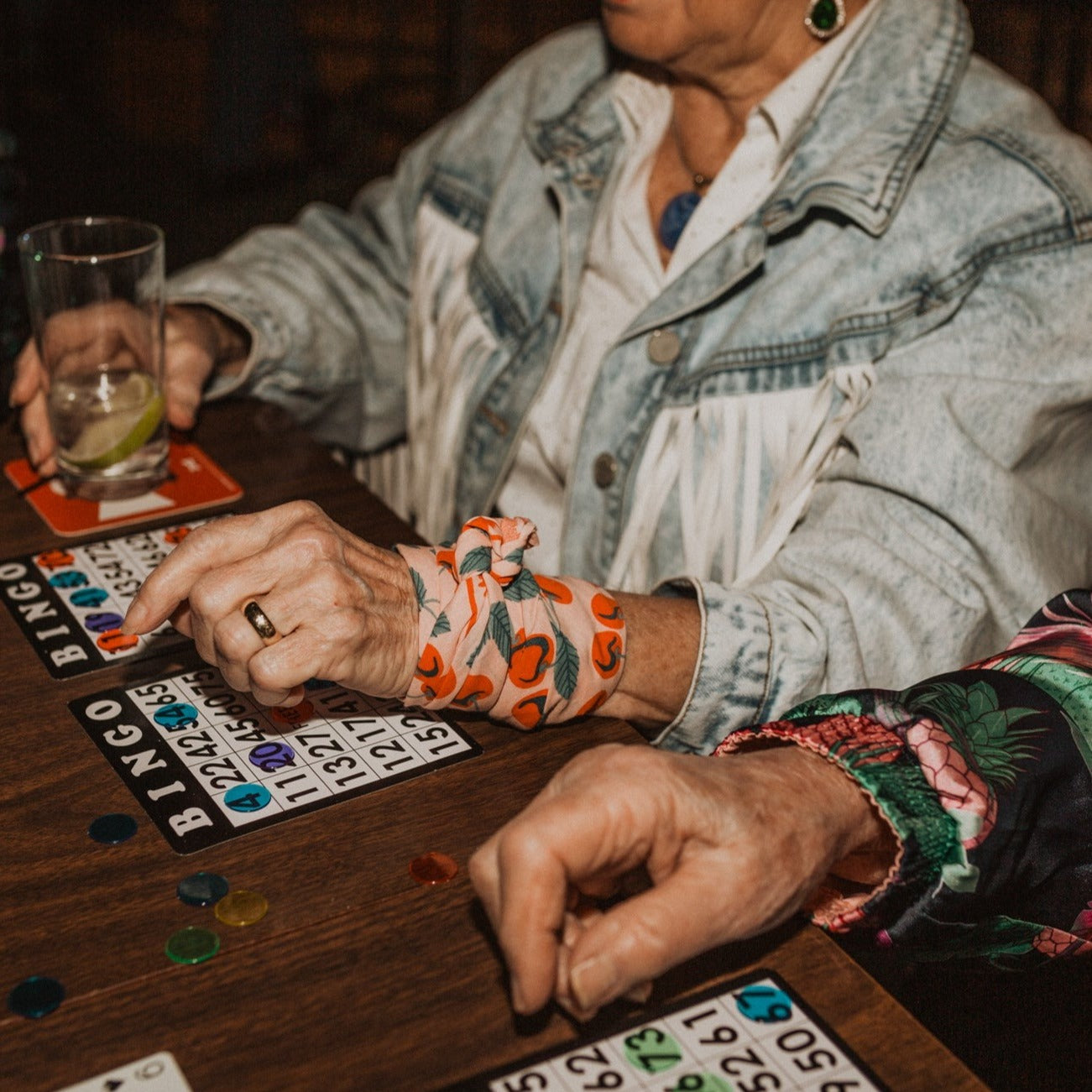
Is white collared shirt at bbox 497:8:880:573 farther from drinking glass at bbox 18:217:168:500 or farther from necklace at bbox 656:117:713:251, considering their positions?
drinking glass at bbox 18:217:168:500

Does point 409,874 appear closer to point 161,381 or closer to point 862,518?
point 862,518

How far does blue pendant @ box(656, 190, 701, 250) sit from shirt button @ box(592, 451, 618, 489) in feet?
0.76

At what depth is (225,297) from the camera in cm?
142

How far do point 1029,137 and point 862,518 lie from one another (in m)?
0.39

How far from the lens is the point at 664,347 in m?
1.26

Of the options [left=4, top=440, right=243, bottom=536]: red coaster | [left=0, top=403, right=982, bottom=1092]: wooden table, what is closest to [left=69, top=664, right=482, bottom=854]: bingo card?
[left=0, top=403, right=982, bottom=1092]: wooden table

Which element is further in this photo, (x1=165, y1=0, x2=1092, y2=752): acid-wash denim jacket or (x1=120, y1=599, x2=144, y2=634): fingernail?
(x1=165, y1=0, x2=1092, y2=752): acid-wash denim jacket

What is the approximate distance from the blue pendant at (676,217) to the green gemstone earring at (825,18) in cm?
19

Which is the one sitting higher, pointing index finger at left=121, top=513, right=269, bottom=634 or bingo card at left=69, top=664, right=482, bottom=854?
pointing index finger at left=121, top=513, right=269, bottom=634

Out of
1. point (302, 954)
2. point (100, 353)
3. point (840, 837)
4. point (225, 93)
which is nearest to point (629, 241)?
point (100, 353)

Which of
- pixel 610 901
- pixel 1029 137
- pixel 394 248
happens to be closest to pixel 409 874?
pixel 610 901

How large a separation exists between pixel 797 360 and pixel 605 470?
233 mm

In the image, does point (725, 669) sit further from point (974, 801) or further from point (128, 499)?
point (128, 499)

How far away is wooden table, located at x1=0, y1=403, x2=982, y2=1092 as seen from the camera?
2.08 feet
